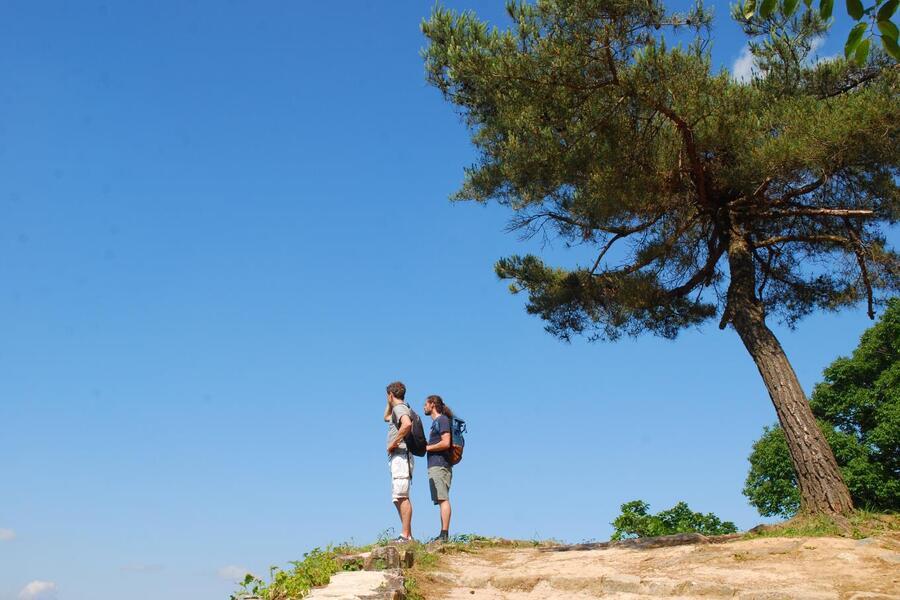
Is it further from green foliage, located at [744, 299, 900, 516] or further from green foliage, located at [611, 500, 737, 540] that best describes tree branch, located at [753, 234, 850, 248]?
green foliage, located at [744, 299, 900, 516]

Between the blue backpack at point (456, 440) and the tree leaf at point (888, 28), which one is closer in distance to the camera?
the tree leaf at point (888, 28)

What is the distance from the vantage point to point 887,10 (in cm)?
294

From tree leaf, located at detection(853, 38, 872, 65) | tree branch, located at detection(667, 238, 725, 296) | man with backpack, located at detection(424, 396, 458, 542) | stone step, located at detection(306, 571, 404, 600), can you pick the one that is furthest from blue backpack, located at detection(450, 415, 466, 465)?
tree leaf, located at detection(853, 38, 872, 65)

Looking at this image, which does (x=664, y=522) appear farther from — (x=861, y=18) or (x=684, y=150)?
(x=861, y=18)

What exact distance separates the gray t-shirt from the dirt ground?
1.62 meters

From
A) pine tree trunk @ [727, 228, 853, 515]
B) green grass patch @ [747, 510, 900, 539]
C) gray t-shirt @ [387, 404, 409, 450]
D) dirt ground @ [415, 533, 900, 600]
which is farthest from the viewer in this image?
pine tree trunk @ [727, 228, 853, 515]

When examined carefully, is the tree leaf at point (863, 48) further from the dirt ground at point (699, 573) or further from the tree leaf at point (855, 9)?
the dirt ground at point (699, 573)

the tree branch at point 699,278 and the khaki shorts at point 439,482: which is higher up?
the tree branch at point 699,278

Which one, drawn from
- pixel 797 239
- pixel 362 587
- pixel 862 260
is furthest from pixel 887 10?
pixel 862 260

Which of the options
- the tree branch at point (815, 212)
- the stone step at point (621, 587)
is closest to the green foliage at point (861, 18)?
the stone step at point (621, 587)

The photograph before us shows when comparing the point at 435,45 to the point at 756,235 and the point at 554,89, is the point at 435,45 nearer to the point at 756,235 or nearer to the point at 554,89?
the point at 554,89

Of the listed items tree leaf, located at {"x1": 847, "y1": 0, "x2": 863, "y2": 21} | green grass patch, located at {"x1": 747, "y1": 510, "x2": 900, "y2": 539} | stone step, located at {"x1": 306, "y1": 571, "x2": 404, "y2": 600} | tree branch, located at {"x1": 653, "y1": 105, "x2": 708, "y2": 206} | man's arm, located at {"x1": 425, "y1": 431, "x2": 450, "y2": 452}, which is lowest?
stone step, located at {"x1": 306, "y1": 571, "x2": 404, "y2": 600}

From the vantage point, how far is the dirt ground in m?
7.80

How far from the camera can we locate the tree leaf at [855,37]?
2.86 m
